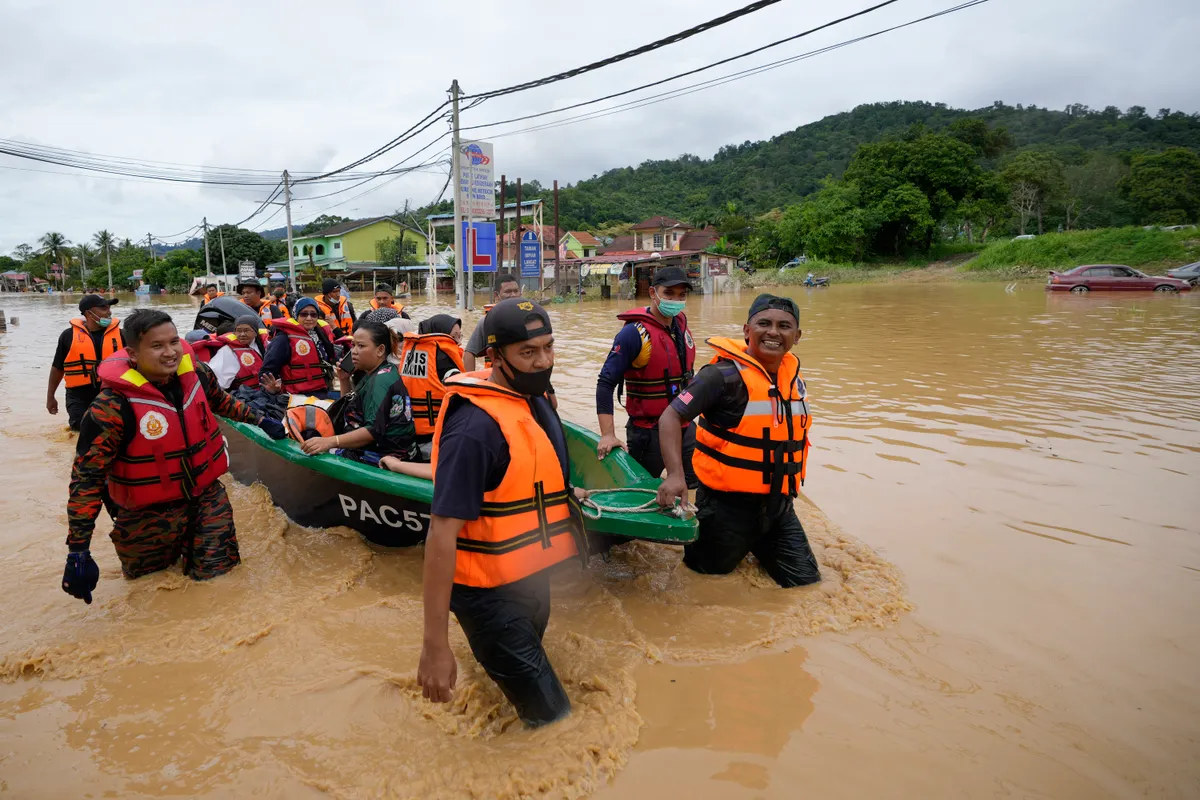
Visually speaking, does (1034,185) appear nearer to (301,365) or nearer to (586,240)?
(586,240)

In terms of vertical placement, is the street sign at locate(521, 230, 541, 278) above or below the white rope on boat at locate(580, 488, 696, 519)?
above

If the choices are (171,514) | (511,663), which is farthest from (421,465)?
(511,663)

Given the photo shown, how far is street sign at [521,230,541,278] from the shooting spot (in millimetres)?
27141

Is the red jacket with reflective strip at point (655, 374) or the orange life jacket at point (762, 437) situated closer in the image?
the orange life jacket at point (762, 437)

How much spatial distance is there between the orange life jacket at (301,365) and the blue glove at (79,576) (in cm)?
353

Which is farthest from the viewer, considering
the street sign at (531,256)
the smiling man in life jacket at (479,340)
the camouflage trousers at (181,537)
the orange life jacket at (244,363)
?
the street sign at (531,256)

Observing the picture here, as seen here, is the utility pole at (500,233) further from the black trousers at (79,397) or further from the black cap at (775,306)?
the black cap at (775,306)

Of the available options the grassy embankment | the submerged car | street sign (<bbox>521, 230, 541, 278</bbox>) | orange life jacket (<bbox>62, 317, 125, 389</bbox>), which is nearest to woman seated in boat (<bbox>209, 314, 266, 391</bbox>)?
orange life jacket (<bbox>62, 317, 125, 389</bbox>)

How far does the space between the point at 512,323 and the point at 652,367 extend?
236cm

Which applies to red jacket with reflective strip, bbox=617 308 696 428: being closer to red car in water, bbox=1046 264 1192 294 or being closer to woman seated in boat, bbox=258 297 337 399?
woman seated in boat, bbox=258 297 337 399

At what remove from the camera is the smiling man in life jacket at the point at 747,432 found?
328cm

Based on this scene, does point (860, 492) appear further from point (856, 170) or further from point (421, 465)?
point (856, 170)

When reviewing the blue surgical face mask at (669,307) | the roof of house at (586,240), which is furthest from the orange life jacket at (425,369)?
the roof of house at (586,240)

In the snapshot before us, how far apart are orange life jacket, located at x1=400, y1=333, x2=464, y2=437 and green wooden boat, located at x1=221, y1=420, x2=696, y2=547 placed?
1.67ft
